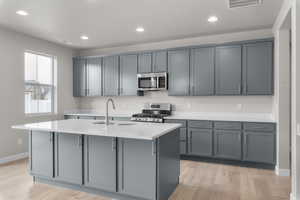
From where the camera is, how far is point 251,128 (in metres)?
3.69

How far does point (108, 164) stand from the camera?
8.25 feet

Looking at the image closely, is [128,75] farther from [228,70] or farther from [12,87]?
[12,87]

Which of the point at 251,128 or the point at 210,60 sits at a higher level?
the point at 210,60

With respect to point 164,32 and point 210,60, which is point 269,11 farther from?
point 164,32

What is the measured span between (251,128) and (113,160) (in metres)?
2.64

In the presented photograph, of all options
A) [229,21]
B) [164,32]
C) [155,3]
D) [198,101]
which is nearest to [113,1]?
[155,3]

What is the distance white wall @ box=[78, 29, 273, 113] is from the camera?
416 cm

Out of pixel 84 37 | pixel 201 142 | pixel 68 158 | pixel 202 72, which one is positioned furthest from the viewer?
pixel 84 37

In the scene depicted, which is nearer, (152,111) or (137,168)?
(137,168)

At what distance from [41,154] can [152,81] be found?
2.71 metres

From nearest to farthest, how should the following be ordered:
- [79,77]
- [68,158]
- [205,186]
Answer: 1. [68,158]
2. [205,186]
3. [79,77]

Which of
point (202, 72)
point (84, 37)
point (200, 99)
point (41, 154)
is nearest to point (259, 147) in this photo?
point (200, 99)

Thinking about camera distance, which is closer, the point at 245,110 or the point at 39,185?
the point at 39,185

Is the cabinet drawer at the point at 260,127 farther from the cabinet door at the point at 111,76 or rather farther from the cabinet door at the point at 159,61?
the cabinet door at the point at 111,76
